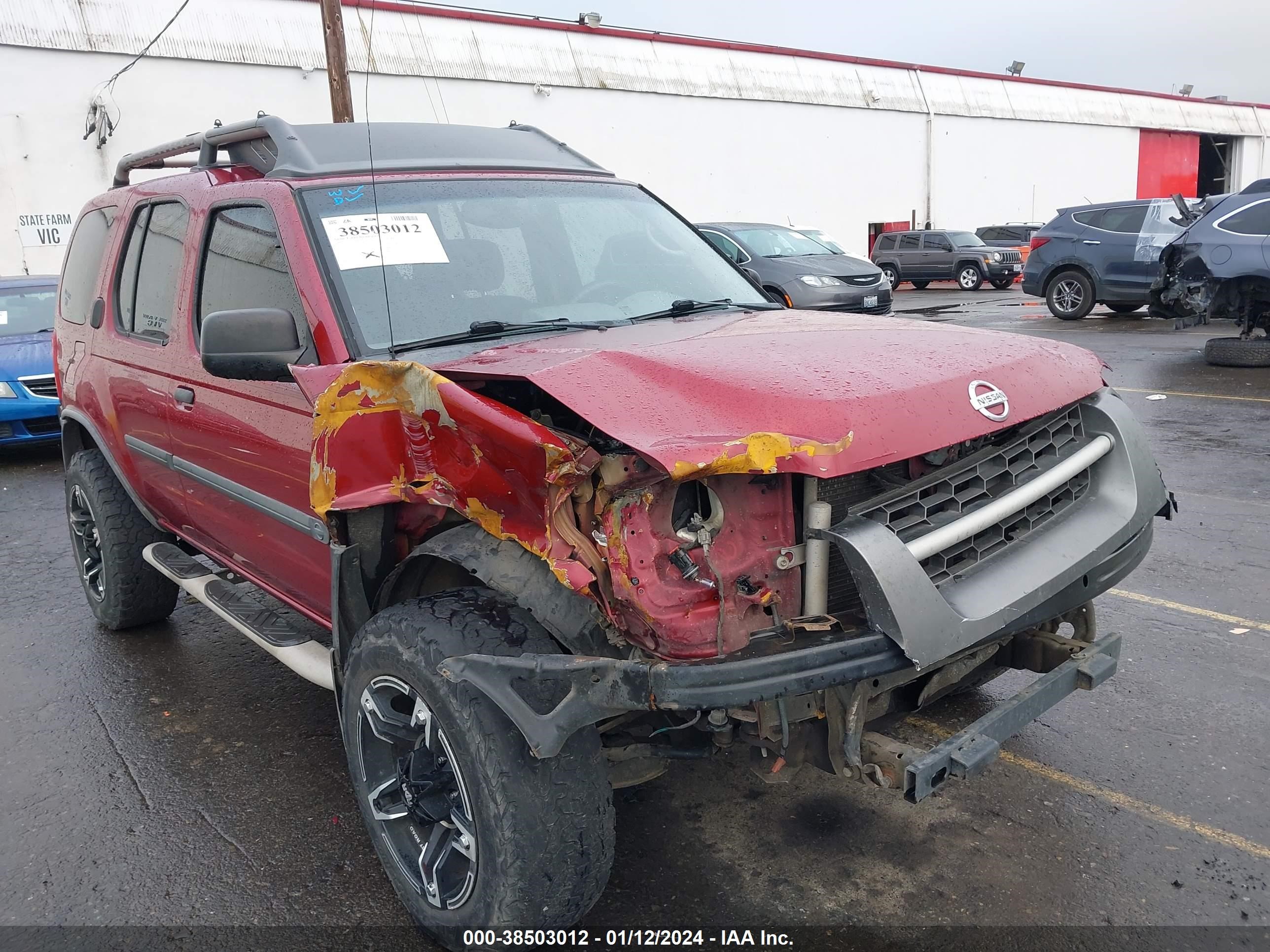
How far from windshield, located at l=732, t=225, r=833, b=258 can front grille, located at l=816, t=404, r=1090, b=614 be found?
41.0 feet

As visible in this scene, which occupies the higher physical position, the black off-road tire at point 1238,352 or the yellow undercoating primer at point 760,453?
the yellow undercoating primer at point 760,453

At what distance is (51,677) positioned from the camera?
4.50 metres

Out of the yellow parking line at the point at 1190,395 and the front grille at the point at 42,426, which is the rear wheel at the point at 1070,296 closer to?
the yellow parking line at the point at 1190,395

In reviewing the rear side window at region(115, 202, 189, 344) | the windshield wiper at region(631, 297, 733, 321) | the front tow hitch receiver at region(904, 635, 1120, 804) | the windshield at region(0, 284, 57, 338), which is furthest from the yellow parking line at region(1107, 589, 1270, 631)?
the windshield at region(0, 284, 57, 338)

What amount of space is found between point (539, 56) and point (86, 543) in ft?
74.5

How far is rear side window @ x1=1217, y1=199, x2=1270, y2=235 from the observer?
35.2 feet

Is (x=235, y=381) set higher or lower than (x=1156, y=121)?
lower

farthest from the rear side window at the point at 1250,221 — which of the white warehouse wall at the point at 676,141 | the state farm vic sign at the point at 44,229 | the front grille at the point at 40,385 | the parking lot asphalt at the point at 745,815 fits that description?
the state farm vic sign at the point at 44,229

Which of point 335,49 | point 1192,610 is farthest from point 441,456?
point 335,49

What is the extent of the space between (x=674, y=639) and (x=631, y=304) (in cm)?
162

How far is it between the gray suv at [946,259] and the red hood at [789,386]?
23.2 m

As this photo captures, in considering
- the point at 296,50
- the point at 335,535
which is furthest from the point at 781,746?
the point at 296,50

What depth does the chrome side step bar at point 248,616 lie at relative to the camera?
3.17 m

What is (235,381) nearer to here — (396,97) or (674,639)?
(674,639)
